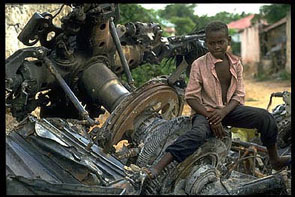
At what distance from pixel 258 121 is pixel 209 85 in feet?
1.34

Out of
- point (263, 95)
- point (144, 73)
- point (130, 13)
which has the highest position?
point (130, 13)

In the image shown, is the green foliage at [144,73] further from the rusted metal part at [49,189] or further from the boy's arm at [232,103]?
the rusted metal part at [49,189]

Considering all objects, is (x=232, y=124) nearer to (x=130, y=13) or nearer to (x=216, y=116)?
(x=216, y=116)

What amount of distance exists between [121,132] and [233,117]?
125cm

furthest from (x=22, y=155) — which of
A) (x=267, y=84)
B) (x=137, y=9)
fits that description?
(x=267, y=84)

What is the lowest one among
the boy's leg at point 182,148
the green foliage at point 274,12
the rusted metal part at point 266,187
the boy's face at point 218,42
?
the green foliage at point 274,12

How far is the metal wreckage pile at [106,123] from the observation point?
312 centimetres

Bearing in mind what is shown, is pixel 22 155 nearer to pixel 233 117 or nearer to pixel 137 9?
pixel 233 117

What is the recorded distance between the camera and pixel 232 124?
3.01m

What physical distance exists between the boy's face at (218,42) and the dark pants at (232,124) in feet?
1.33

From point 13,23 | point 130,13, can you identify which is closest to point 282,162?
point 13,23

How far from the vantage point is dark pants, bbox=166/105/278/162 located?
2.81 meters

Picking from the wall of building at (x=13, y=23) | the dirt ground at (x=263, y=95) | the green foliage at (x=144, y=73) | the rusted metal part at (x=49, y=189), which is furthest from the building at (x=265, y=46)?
the rusted metal part at (x=49, y=189)

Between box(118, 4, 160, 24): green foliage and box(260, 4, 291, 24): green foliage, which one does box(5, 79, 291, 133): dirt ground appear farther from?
box(260, 4, 291, 24): green foliage
